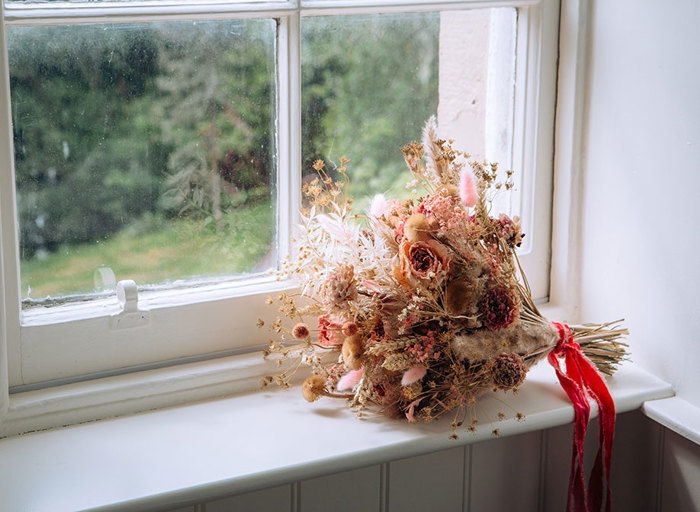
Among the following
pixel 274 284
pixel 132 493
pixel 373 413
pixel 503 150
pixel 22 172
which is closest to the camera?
pixel 132 493

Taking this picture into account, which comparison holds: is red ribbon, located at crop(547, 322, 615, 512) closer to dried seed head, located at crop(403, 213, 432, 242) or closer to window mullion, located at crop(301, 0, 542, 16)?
dried seed head, located at crop(403, 213, 432, 242)

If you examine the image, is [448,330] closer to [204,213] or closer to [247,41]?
[204,213]

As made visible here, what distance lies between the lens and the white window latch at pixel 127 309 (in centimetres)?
117

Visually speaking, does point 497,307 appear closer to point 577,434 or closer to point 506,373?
A: point 506,373

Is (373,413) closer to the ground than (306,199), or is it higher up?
closer to the ground

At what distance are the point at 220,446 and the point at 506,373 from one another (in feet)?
1.38

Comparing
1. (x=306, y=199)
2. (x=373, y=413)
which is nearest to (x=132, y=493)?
(x=373, y=413)

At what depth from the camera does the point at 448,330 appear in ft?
3.66

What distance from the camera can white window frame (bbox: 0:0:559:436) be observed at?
108cm

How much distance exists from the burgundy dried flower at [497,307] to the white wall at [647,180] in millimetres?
318

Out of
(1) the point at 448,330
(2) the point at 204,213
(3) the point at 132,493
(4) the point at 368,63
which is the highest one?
(4) the point at 368,63

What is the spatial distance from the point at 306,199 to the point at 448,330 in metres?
0.35

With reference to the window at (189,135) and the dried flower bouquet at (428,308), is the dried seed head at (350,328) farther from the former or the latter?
the window at (189,135)

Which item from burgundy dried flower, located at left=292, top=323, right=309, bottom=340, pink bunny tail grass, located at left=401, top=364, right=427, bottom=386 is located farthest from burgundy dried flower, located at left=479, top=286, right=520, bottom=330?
burgundy dried flower, located at left=292, top=323, right=309, bottom=340
